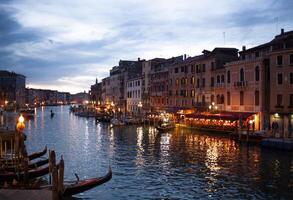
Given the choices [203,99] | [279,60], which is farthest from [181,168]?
[203,99]

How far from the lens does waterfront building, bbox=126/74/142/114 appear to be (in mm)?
83562

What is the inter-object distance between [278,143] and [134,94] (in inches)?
2185

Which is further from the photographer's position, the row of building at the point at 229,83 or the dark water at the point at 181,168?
the row of building at the point at 229,83

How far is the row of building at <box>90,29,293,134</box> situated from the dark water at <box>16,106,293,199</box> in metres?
6.69

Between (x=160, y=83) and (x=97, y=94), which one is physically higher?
(x=97, y=94)

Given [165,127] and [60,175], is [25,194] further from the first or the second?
[165,127]

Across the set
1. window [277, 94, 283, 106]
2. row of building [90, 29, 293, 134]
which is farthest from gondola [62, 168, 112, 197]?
window [277, 94, 283, 106]

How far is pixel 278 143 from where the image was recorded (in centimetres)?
3388

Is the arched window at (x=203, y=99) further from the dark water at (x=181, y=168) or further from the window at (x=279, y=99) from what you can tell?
the window at (x=279, y=99)

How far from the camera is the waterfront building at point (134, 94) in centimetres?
8356

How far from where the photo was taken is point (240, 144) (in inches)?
1497

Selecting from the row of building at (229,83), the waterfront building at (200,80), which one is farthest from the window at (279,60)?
the waterfront building at (200,80)

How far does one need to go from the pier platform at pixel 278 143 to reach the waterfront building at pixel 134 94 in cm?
4776

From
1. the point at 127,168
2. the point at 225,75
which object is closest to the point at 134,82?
the point at 225,75
